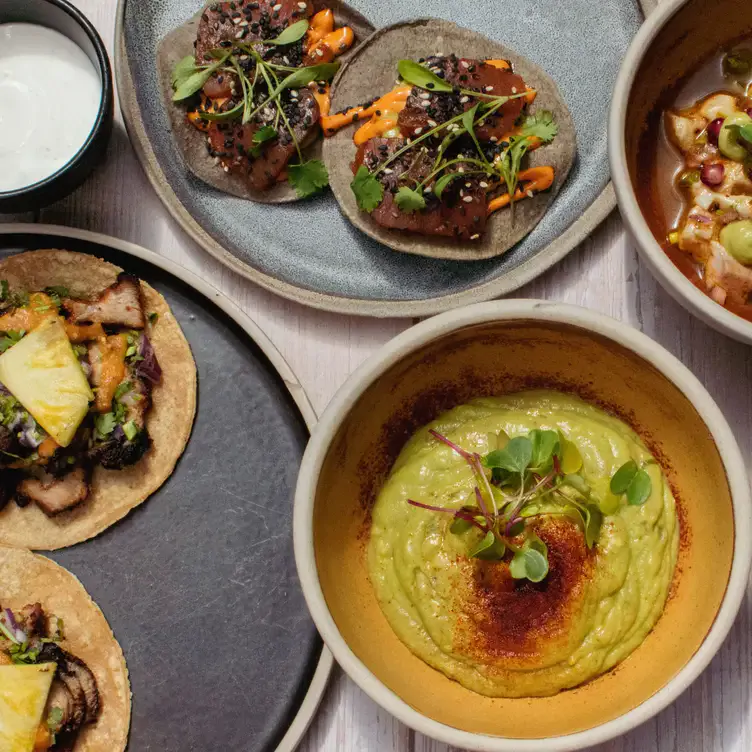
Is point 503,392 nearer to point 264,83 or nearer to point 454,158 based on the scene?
point 454,158

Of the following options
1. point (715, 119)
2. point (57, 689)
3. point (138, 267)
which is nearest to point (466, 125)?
point (715, 119)

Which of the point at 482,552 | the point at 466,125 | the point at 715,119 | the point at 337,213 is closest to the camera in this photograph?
the point at 482,552

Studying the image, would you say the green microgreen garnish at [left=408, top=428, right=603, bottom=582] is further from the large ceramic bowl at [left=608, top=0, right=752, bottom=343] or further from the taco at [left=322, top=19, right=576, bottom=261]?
the taco at [left=322, top=19, right=576, bottom=261]

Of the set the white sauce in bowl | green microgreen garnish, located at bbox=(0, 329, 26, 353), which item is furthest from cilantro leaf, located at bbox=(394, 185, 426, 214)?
green microgreen garnish, located at bbox=(0, 329, 26, 353)

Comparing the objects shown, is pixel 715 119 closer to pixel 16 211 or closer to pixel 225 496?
pixel 225 496

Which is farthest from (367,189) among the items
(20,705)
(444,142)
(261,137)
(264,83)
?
(20,705)

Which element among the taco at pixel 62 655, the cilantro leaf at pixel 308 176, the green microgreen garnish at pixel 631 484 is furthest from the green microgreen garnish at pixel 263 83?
the taco at pixel 62 655
